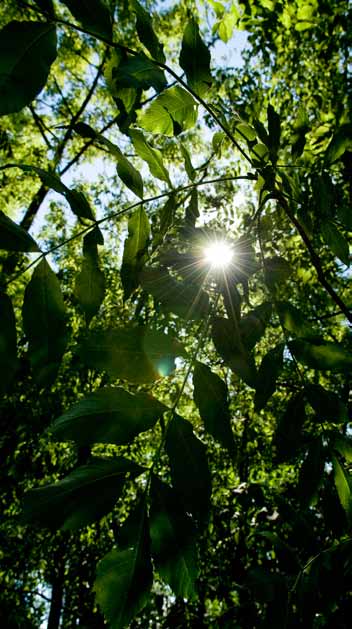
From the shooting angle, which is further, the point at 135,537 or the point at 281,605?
the point at 281,605

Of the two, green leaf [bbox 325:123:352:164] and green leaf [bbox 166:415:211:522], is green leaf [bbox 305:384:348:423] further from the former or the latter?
green leaf [bbox 325:123:352:164]

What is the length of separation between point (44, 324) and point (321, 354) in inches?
24.3

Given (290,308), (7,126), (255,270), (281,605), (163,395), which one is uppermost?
(7,126)

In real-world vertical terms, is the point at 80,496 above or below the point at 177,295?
below

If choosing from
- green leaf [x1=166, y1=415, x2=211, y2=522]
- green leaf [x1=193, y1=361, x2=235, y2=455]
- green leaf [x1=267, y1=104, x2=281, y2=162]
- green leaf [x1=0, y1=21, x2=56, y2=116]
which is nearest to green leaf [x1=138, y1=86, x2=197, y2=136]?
green leaf [x1=267, y1=104, x2=281, y2=162]

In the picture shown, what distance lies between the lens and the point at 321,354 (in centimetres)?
94

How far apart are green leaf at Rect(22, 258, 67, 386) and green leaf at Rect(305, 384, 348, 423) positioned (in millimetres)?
589

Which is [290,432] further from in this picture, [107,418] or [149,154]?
[149,154]

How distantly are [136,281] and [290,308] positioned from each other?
0.40 metres

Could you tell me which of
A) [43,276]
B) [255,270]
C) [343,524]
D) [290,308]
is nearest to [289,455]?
[343,524]

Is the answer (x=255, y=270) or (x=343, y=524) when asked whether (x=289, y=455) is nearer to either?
(x=343, y=524)

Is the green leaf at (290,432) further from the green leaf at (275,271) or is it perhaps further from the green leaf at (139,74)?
the green leaf at (139,74)

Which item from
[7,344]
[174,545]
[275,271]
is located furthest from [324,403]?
[7,344]

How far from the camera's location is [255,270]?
3.49 feet
